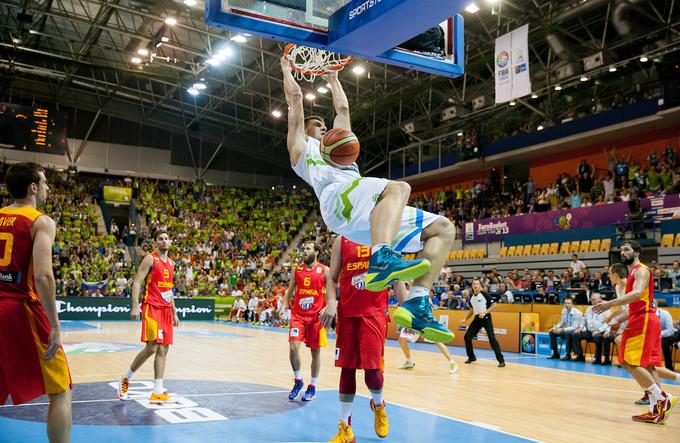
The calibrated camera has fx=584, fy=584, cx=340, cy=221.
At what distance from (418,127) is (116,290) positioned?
16231 mm

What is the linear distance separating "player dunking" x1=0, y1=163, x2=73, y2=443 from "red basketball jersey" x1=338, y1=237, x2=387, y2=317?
2.56 m

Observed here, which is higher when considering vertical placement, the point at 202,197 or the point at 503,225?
the point at 202,197

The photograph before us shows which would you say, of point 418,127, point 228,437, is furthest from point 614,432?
point 418,127

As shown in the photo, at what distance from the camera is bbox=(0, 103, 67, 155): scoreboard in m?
24.9

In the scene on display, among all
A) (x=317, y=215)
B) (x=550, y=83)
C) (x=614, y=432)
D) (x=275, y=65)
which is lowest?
(x=614, y=432)

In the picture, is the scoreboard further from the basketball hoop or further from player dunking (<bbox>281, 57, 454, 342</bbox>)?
player dunking (<bbox>281, 57, 454, 342</bbox>)

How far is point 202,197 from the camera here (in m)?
35.9

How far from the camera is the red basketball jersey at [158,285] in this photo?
24.7 feet

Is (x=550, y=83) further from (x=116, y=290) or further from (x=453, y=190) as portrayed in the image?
(x=116, y=290)

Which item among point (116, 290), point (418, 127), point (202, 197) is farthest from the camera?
point (202, 197)

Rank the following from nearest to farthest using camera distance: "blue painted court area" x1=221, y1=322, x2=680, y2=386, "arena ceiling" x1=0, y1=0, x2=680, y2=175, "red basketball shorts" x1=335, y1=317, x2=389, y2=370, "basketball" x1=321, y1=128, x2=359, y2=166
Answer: "basketball" x1=321, y1=128, x2=359, y2=166, "red basketball shorts" x1=335, y1=317, x2=389, y2=370, "blue painted court area" x1=221, y1=322, x2=680, y2=386, "arena ceiling" x1=0, y1=0, x2=680, y2=175

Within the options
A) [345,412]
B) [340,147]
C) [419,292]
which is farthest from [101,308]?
[419,292]

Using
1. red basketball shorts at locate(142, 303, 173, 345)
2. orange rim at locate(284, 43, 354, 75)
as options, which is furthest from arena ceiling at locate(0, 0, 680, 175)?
red basketball shorts at locate(142, 303, 173, 345)

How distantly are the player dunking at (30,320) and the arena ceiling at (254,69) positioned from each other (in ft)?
56.9
